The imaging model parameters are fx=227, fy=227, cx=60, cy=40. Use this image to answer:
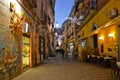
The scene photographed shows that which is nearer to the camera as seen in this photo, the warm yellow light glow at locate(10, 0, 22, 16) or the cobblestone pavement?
the cobblestone pavement

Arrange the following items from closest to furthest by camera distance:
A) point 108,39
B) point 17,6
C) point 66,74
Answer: point 17,6 < point 66,74 < point 108,39

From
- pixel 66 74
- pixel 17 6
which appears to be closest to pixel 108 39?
pixel 66 74

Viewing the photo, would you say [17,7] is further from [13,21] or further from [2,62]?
[2,62]

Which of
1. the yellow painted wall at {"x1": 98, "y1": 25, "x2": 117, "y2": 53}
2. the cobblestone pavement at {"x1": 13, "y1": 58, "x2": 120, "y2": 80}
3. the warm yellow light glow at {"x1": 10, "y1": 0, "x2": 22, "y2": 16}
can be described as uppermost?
the warm yellow light glow at {"x1": 10, "y1": 0, "x2": 22, "y2": 16}

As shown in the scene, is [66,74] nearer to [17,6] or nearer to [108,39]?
[17,6]

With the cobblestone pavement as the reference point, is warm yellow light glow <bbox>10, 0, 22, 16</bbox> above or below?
above

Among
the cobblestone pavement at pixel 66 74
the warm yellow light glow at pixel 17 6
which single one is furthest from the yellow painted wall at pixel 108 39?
the warm yellow light glow at pixel 17 6

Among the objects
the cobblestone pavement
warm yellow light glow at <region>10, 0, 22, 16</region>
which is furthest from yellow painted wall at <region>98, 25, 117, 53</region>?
warm yellow light glow at <region>10, 0, 22, 16</region>

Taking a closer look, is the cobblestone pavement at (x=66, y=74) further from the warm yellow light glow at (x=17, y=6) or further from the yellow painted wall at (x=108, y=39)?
the warm yellow light glow at (x=17, y=6)

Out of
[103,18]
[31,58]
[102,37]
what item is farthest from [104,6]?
[31,58]

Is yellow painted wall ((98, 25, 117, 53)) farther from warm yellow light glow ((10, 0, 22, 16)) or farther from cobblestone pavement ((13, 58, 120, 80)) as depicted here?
warm yellow light glow ((10, 0, 22, 16))

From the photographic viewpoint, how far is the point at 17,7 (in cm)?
1262

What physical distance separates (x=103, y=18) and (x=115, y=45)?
390 centimetres

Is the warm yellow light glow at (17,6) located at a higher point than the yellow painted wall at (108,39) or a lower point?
higher
